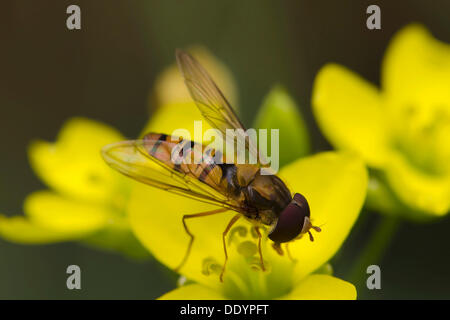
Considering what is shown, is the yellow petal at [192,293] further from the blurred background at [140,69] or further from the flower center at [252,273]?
the blurred background at [140,69]

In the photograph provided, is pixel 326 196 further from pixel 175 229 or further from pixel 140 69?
pixel 140 69

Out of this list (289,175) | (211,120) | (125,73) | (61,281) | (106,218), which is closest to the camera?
(289,175)

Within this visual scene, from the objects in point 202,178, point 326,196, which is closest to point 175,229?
point 202,178

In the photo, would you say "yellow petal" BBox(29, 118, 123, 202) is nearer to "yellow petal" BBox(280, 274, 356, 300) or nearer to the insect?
the insect

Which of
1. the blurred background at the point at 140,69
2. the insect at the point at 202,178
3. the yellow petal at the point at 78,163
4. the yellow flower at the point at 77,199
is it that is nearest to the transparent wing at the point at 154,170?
the insect at the point at 202,178

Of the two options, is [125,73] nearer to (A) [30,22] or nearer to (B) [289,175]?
(A) [30,22]
